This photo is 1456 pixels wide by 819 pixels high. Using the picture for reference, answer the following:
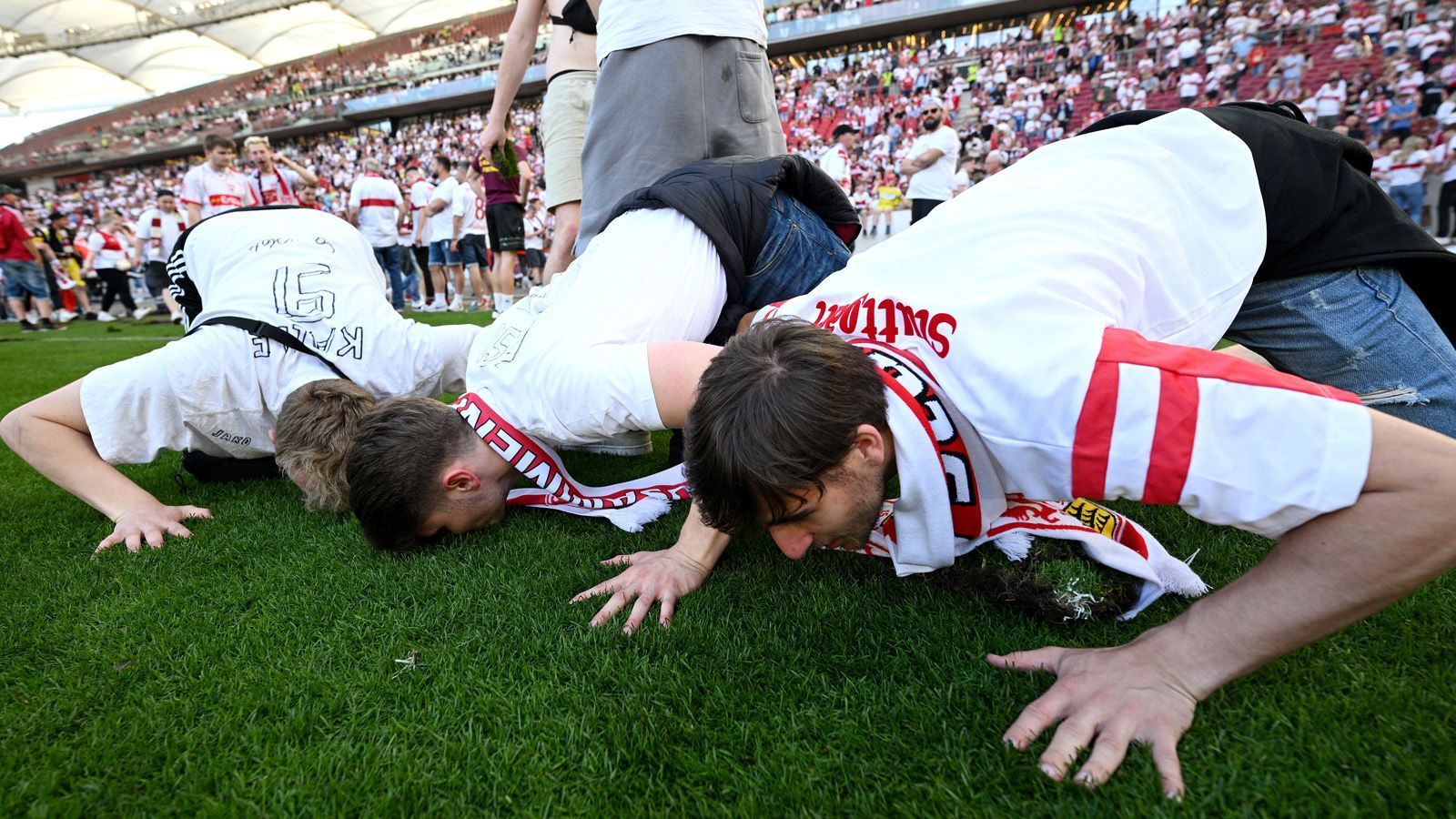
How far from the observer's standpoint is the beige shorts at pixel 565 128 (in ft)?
11.7

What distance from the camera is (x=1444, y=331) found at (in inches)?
77.7

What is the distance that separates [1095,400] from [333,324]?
8.46 feet

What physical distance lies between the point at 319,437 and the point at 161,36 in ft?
176

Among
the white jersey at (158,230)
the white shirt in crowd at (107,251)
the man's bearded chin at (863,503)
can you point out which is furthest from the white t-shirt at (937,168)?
the white shirt in crowd at (107,251)

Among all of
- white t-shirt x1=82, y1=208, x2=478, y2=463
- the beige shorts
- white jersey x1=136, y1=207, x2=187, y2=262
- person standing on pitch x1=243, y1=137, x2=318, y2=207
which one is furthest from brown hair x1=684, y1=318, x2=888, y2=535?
white jersey x1=136, y1=207, x2=187, y2=262

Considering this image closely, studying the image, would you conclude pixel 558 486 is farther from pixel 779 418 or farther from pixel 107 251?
pixel 107 251

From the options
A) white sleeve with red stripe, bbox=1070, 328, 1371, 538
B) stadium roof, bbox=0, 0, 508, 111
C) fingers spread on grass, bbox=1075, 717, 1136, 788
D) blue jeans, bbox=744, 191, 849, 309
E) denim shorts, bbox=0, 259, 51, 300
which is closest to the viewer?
white sleeve with red stripe, bbox=1070, 328, 1371, 538

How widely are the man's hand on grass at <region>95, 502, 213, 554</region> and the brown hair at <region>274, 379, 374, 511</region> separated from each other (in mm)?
420

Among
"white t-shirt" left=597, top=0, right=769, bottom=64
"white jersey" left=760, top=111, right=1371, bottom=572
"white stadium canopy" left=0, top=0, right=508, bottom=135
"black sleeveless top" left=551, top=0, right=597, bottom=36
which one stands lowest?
"white jersey" left=760, top=111, right=1371, bottom=572

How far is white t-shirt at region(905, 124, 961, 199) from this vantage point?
8125 mm

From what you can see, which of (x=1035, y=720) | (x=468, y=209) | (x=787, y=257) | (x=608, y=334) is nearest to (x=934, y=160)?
(x=468, y=209)

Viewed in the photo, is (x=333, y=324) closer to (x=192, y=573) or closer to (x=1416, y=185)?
(x=192, y=573)

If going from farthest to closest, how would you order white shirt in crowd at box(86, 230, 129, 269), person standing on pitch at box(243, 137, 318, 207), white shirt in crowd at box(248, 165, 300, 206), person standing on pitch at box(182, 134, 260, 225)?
white shirt in crowd at box(86, 230, 129, 269) → white shirt in crowd at box(248, 165, 300, 206) → person standing on pitch at box(243, 137, 318, 207) → person standing on pitch at box(182, 134, 260, 225)

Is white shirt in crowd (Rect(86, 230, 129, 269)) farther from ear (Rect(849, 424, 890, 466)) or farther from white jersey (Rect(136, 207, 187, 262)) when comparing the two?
ear (Rect(849, 424, 890, 466))
